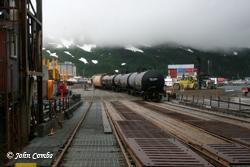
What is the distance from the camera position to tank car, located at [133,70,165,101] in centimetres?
5109

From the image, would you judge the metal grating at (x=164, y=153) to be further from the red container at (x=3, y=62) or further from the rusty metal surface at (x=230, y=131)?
the red container at (x=3, y=62)

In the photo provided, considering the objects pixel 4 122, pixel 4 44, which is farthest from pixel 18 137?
pixel 4 44

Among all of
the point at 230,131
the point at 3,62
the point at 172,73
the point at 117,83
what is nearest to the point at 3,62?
the point at 3,62

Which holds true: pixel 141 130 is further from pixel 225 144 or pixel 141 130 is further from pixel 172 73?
pixel 172 73

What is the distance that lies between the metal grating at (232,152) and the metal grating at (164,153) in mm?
736

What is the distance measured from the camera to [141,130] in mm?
21562

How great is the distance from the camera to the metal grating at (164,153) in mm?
12472

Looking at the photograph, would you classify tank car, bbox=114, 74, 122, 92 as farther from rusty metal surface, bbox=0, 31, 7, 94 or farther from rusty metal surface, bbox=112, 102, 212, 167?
rusty metal surface, bbox=0, 31, 7, 94

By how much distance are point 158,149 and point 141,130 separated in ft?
21.0

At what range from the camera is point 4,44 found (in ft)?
51.5

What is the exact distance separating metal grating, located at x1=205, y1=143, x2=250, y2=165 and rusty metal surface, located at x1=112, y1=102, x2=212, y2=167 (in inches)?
28.4

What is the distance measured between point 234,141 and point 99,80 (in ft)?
298

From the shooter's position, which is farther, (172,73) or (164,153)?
(172,73)

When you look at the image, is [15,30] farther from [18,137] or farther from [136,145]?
[136,145]
